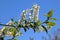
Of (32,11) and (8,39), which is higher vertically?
(32,11)

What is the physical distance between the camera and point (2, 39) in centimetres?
165

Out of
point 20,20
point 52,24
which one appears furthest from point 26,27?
point 52,24

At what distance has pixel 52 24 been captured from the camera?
5.35 ft

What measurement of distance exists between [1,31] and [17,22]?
0.38 ft

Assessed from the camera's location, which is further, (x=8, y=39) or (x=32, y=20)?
(x=8, y=39)

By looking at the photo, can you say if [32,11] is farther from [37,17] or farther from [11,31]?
[11,31]

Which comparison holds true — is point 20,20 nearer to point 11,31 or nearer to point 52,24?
point 11,31

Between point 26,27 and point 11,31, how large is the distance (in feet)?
0.35

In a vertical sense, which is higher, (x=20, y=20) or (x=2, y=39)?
(x=20, y=20)

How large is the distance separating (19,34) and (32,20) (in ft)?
0.54

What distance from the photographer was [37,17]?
1.60 metres

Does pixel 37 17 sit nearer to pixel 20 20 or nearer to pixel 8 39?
pixel 20 20

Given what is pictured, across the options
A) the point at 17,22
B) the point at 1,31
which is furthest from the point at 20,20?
the point at 1,31

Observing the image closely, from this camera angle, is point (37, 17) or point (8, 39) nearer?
point (37, 17)
